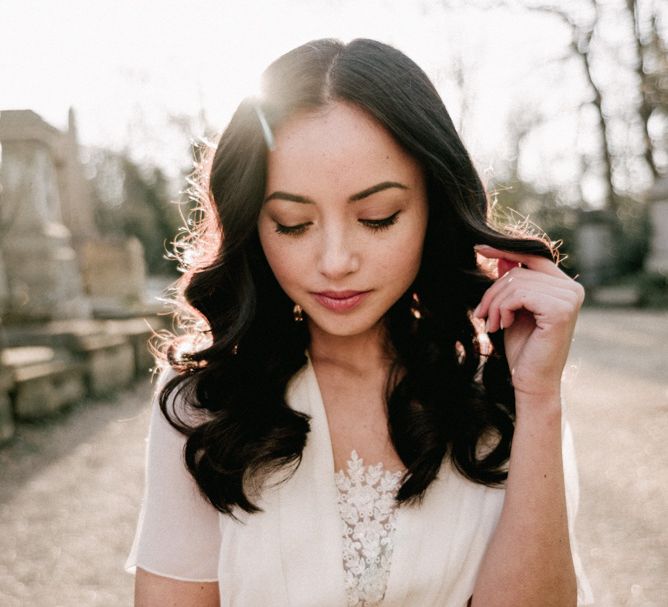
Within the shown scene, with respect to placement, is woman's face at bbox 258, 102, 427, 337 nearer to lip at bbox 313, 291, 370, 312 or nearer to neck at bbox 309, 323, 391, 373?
lip at bbox 313, 291, 370, 312

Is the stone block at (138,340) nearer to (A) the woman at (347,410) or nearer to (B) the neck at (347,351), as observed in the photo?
(B) the neck at (347,351)

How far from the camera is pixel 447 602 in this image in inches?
64.1

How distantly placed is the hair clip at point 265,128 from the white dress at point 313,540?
2.30ft

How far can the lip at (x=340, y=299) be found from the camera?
158cm

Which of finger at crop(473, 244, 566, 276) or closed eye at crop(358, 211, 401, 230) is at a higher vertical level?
closed eye at crop(358, 211, 401, 230)

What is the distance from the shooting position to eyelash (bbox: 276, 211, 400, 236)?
1.54 metres

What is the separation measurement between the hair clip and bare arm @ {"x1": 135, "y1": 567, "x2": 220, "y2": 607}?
1.04 metres

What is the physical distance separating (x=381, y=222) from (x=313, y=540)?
0.78 meters

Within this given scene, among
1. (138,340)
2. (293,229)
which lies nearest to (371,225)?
(293,229)

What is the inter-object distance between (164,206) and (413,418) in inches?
1055

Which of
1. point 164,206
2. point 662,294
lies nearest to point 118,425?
point 662,294

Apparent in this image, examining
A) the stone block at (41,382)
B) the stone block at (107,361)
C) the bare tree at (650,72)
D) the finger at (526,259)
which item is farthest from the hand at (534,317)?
the bare tree at (650,72)

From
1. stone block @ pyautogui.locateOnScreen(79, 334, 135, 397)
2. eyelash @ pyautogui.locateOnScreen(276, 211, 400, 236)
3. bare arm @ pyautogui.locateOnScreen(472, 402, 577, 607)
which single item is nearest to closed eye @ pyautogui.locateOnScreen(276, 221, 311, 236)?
eyelash @ pyautogui.locateOnScreen(276, 211, 400, 236)

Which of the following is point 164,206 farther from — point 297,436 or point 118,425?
point 297,436
